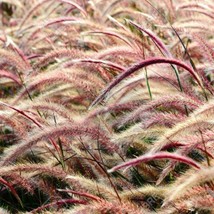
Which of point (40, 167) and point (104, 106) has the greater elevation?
point (104, 106)

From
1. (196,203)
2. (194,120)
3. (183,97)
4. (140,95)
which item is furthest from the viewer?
(140,95)

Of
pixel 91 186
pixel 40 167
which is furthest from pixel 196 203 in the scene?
pixel 40 167

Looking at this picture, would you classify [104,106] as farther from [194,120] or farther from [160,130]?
[194,120]

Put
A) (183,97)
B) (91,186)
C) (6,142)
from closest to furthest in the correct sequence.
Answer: (91,186), (183,97), (6,142)

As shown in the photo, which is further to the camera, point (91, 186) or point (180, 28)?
point (180, 28)

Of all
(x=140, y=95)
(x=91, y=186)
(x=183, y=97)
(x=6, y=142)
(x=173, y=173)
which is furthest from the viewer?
(x=6, y=142)

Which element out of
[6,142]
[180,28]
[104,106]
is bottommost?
[6,142]

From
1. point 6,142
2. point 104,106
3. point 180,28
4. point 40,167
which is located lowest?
point 6,142

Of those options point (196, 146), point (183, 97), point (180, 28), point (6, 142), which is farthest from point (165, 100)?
point (6, 142)

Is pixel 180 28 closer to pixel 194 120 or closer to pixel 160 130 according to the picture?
pixel 160 130
